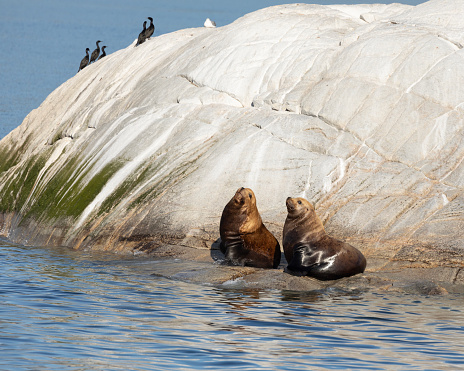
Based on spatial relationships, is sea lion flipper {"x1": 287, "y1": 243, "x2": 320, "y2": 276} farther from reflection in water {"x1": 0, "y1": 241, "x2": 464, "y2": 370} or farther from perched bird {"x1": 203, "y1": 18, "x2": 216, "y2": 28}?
perched bird {"x1": 203, "y1": 18, "x2": 216, "y2": 28}

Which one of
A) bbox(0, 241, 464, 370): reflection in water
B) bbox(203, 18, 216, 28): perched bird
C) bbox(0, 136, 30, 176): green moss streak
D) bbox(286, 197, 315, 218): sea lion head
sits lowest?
bbox(0, 241, 464, 370): reflection in water

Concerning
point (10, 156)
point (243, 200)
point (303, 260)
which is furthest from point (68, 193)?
point (303, 260)

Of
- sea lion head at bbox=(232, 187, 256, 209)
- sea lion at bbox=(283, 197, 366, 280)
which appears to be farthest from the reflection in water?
sea lion head at bbox=(232, 187, 256, 209)

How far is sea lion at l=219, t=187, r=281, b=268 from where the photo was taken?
1286 cm

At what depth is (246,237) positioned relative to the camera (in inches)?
511

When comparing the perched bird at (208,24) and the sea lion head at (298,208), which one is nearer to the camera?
the sea lion head at (298,208)

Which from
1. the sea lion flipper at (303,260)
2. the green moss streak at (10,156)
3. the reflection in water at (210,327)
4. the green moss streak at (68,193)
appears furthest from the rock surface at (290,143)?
the green moss streak at (10,156)

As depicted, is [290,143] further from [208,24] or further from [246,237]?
[208,24]

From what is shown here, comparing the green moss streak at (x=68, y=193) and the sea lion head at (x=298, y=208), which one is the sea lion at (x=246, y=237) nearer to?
the sea lion head at (x=298, y=208)

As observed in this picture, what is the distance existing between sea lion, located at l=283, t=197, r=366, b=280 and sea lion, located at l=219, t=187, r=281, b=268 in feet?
1.62

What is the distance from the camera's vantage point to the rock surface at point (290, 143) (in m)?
13.8

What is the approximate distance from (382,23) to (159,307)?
1057 centimetres

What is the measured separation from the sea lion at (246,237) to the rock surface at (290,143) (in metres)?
1.09

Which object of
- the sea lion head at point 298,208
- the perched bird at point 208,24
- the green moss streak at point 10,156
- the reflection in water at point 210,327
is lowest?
the reflection in water at point 210,327
